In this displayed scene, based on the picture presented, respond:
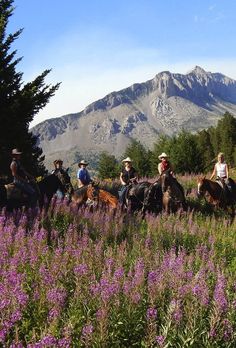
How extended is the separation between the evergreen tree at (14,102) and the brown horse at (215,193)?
10.3 metres

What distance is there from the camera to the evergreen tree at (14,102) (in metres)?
22.4

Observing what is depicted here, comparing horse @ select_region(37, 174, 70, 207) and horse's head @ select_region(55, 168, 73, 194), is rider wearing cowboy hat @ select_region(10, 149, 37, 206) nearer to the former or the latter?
horse @ select_region(37, 174, 70, 207)

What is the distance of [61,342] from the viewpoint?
3.24m

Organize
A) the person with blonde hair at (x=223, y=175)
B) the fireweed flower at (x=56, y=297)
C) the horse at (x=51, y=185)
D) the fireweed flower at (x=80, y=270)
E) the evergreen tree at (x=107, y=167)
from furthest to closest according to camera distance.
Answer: the evergreen tree at (x=107, y=167) → the person with blonde hair at (x=223, y=175) → the horse at (x=51, y=185) → the fireweed flower at (x=80, y=270) → the fireweed flower at (x=56, y=297)

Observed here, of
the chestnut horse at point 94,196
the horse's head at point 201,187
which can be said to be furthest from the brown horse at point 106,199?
the horse's head at point 201,187

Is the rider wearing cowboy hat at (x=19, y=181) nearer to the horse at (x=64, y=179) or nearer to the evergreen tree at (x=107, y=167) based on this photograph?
the horse at (x=64, y=179)

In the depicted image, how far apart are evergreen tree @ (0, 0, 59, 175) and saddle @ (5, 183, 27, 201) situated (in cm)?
779

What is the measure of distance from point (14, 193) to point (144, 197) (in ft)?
16.0

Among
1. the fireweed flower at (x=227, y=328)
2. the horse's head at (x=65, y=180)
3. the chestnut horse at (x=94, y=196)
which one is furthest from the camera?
the horse's head at (x=65, y=180)

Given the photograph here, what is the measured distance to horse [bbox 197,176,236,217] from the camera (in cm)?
1756

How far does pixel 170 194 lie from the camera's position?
15742mm

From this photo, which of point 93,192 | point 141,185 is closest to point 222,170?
point 141,185

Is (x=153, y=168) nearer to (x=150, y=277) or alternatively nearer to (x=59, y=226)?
(x=59, y=226)

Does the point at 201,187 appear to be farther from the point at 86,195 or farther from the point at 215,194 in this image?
the point at 86,195
